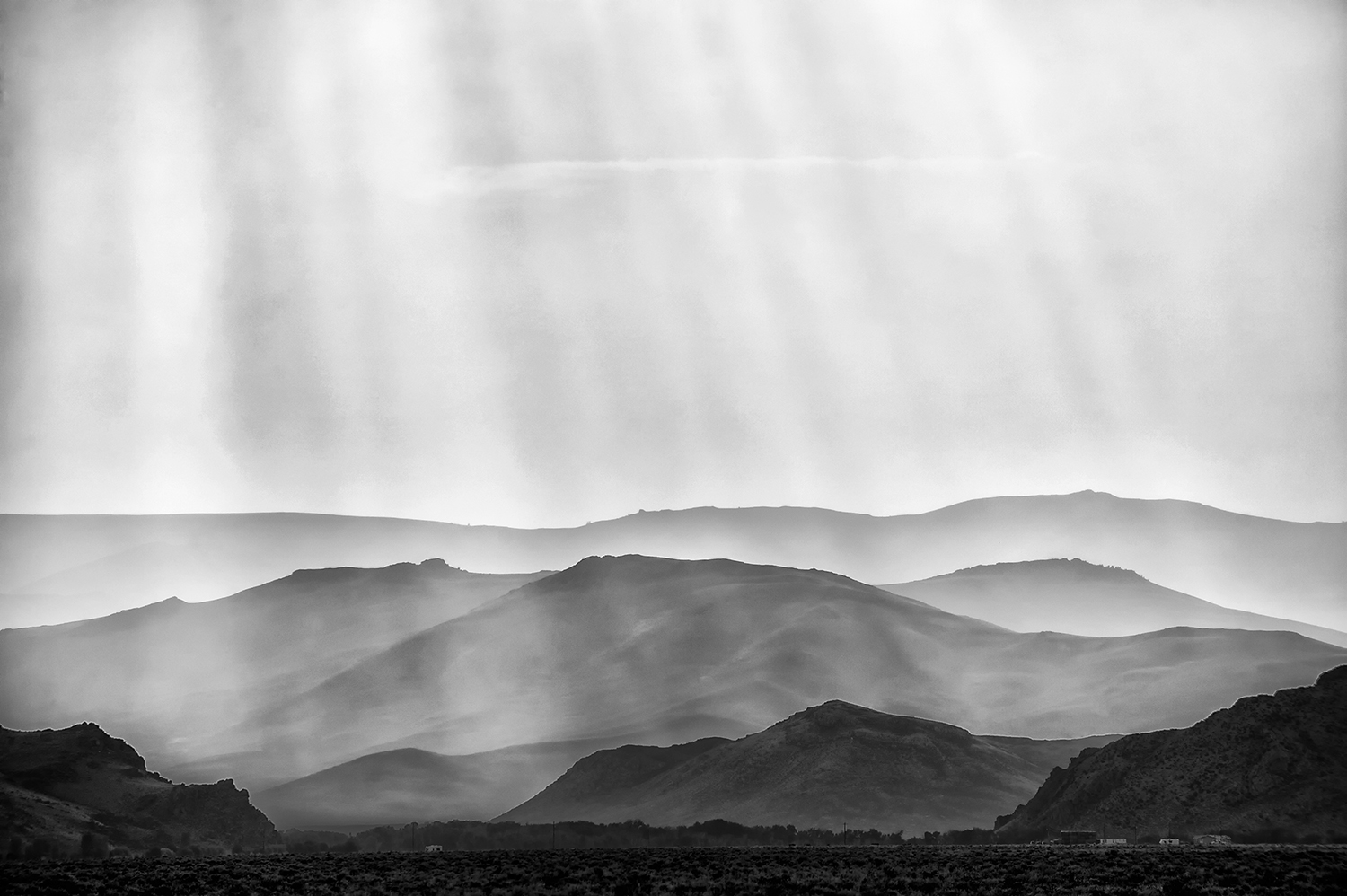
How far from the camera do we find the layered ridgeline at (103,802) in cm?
12156

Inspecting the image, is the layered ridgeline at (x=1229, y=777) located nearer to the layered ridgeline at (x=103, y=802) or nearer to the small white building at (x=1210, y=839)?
the small white building at (x=1210, y=839)

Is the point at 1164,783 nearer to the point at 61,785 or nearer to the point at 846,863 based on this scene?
the point at 846,863

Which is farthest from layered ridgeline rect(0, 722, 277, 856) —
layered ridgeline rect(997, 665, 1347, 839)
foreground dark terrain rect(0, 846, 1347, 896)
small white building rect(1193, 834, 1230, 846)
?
small white building rect(1193, 834, 1230, 846)

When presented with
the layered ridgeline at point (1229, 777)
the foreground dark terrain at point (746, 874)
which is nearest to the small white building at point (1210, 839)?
the layered ridgeline at point (1229, 777)

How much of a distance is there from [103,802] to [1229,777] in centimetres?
9414

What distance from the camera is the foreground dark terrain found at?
193ft

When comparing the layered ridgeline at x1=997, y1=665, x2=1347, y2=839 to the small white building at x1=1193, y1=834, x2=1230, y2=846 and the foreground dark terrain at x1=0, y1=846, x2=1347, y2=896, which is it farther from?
the foreground dark terrain at x1=0, y1=846, x2=1347, y2=896

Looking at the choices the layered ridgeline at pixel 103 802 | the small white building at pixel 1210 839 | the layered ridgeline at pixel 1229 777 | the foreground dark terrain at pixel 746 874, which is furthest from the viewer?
the layered ridgeline at pixel 1229 777

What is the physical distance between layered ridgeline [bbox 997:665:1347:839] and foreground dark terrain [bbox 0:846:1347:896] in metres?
45.4

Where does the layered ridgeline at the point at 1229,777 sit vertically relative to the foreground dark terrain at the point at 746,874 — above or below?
above

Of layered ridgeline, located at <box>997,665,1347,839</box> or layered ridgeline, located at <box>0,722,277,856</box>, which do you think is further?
layered ridgeline, located at <box>997,665,1347,839</box>

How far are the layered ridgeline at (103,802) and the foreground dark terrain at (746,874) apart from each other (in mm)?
45286

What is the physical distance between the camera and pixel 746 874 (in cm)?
6681

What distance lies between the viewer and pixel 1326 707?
134 metres
